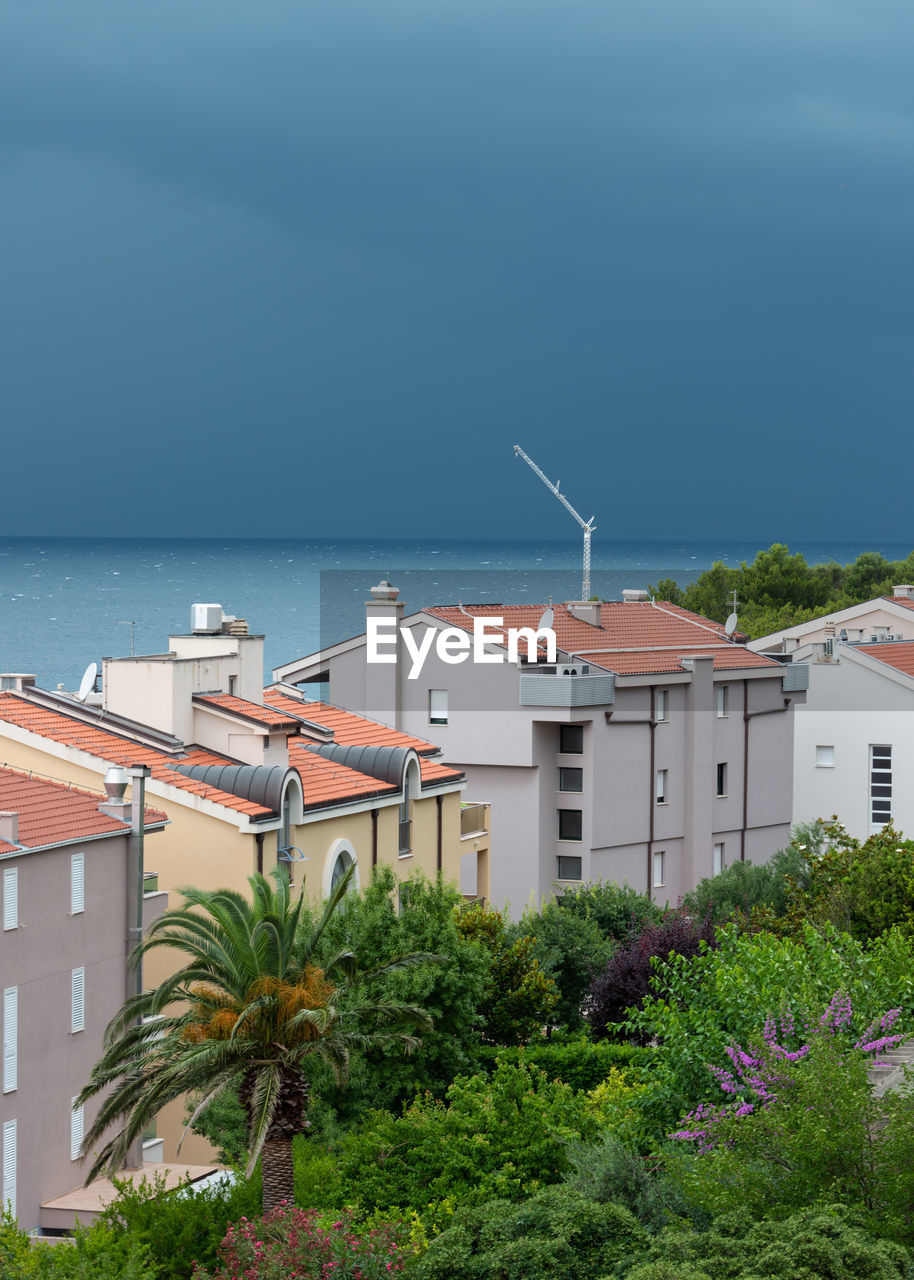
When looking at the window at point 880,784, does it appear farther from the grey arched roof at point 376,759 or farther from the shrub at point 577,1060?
the shrub at point 577,1060

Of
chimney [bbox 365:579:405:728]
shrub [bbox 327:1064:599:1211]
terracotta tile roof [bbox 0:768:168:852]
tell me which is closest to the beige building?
terracotta tile roof [bbox 0:768:168:852]

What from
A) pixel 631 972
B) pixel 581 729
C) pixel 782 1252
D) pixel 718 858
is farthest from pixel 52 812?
pixel 718 858

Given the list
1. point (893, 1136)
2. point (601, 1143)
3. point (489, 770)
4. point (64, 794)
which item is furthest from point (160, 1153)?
point (489, 770)

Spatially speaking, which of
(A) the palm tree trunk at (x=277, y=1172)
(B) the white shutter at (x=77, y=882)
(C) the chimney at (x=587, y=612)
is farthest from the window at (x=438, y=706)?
(A) the palm tree trunk at (x=277, y=1172)

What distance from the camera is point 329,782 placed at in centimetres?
4703

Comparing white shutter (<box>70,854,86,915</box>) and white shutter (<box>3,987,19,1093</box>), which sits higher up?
white shutter (<box>70,854,86,915</box>)

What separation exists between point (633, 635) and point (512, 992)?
109 ft

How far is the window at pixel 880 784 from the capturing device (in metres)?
81.1

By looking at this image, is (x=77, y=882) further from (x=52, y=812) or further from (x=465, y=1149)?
(x=465, y=1149)

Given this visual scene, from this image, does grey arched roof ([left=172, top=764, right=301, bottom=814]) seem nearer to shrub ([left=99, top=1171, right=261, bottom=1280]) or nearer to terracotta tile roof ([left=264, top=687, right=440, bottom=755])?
terracotta tile roof ([left=264, top=687, right=440, bottom=755])

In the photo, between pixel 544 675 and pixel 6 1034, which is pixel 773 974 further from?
pixel 544 675

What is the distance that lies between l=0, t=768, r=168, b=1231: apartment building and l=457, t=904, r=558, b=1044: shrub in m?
9.02

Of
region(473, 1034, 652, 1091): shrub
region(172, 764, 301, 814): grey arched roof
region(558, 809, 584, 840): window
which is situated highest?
region(172, 764, 301, 814): grey arched roof

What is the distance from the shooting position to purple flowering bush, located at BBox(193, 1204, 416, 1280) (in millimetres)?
23016
